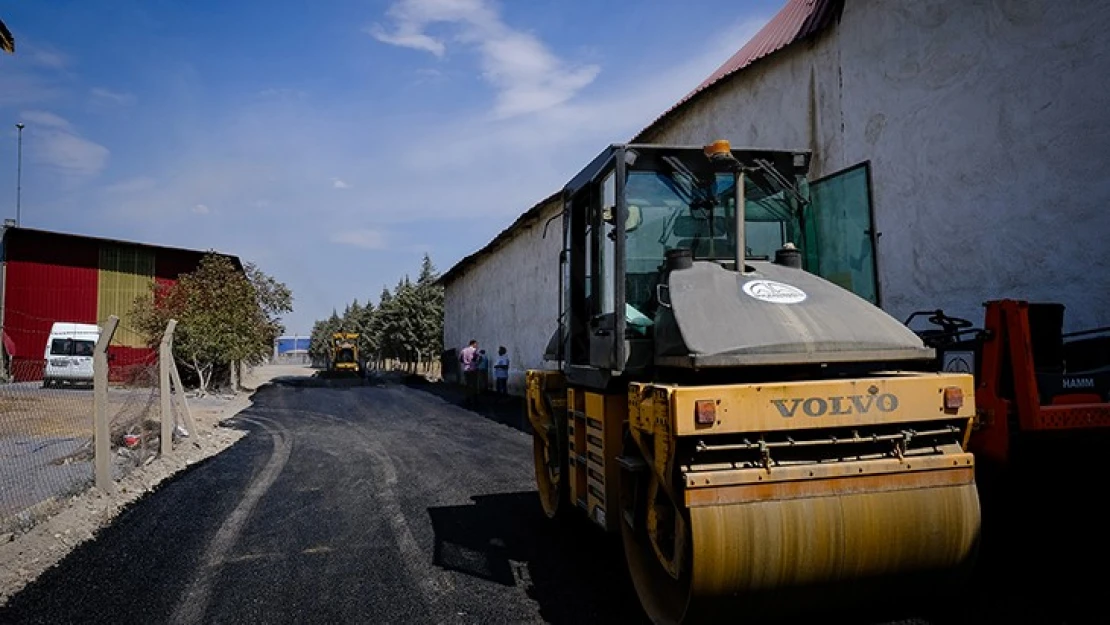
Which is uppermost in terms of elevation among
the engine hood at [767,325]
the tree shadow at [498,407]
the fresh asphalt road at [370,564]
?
the engine hood at [767,325]

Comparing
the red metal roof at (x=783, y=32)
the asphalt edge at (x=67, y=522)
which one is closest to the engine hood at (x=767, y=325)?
the asphalt edge at (x=67, y=522)

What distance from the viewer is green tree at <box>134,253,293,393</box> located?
24516 millimetres

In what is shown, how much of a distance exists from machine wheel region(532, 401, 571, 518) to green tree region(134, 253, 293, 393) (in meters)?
20.4

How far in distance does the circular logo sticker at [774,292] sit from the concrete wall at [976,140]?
3015mm

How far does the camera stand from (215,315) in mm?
25250

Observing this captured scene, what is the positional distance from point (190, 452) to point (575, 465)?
25.3 feet

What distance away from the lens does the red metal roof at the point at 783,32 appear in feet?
34.9

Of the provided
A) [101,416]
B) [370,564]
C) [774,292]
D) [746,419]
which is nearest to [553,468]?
[370,564]

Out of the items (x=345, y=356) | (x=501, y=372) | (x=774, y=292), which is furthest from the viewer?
(x=345, y=356)

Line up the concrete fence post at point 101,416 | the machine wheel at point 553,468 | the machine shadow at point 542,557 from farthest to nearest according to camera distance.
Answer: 1. the concrete fence post at point 101,416
2. the machine wheel at point 553,468
3. the machine shadow at point 542,557

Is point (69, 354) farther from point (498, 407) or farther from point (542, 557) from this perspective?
point (542, 557)

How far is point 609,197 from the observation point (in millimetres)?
4699

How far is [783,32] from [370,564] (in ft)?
36.1

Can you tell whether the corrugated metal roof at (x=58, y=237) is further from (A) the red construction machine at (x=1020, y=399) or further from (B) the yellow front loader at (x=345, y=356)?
(A) the red construction machine at (x=1020, y=399)
